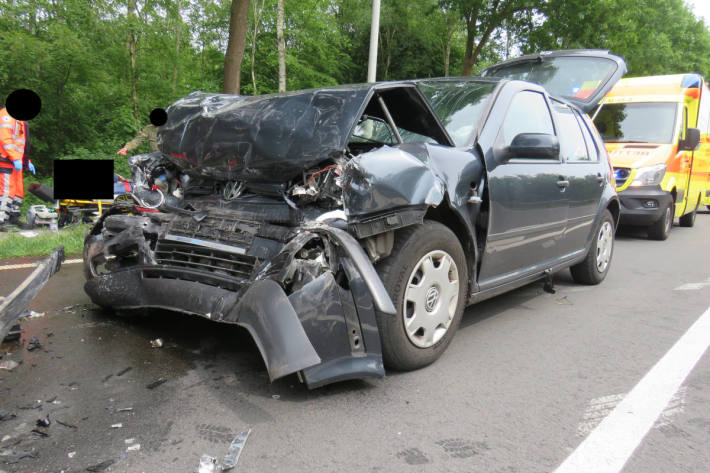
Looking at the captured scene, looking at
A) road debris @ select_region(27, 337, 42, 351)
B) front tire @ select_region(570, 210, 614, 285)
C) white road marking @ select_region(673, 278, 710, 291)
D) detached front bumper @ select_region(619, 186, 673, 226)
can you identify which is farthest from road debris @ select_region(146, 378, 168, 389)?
detached front bumper @ select_region(619, 186, 673, 226)

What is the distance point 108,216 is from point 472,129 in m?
2.54

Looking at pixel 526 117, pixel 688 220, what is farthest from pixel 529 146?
pixel 688 220

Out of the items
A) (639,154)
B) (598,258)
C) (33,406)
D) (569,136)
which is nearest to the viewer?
(33,406)

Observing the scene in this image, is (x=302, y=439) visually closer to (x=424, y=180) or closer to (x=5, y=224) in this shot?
(x=424, y=180)

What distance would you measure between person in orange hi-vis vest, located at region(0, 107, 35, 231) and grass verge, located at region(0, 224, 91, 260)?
94 centimetres

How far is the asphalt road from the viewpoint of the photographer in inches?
84.0

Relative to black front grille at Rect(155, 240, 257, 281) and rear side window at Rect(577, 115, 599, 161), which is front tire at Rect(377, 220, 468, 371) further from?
rear side window at Rect(577, 115, 599, 161)

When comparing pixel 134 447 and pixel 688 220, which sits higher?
pixel 688 220

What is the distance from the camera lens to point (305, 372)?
2.41 meters

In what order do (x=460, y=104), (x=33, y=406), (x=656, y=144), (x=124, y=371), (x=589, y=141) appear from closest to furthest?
1. (x=33, y=406)
2. (x=124, y=371)
3. (x=460, y=104)
4. (x=589, y=141)
5. (x=656, y=144)

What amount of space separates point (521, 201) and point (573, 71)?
4680 mm

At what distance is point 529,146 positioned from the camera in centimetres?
347

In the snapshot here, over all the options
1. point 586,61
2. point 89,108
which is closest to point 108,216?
point 586,61

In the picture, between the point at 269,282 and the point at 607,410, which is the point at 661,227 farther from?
the point at 269,282
